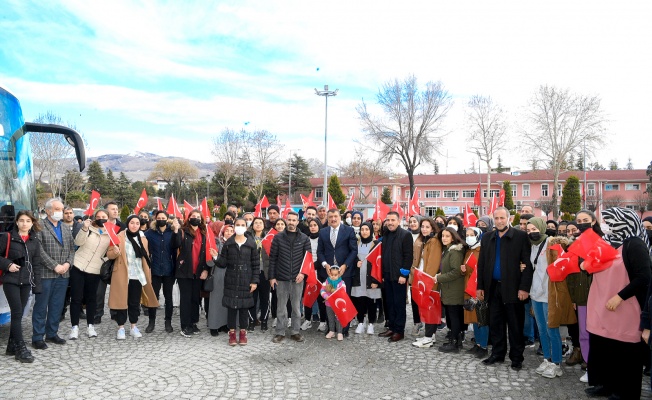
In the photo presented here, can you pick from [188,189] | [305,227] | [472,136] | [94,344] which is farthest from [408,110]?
[188,189]

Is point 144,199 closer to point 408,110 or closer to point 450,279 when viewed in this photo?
point 450,279

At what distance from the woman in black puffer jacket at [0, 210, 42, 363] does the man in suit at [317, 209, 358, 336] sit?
3967 mm

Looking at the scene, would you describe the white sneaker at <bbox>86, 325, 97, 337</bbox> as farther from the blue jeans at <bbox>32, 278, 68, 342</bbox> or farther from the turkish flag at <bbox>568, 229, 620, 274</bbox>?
the turkish flag at <bbox>568, 229, 620, 274</bbox>

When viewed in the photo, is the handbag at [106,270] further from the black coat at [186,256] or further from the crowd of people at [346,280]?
the black coat at [186,256]

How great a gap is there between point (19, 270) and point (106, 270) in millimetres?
1270

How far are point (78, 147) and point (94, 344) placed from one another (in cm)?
311

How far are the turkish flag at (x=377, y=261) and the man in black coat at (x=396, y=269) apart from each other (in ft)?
0.21

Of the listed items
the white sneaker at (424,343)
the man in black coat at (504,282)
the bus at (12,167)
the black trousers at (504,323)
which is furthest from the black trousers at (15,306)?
the black trousers at (504,323)

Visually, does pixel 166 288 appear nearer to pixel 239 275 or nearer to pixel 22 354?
pixel 239 275

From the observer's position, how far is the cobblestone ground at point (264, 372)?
5000 millimetres

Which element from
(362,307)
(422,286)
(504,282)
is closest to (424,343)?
(422,286)

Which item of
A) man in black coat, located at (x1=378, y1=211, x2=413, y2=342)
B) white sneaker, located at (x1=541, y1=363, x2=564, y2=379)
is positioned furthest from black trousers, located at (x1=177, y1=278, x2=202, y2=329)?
white sneaker, located at (x1=541, y1=363, x2=564, y2=379)

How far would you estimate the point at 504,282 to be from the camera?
19.1ft

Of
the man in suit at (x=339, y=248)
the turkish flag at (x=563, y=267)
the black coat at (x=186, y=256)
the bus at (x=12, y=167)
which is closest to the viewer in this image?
the turkish flag at (x=563, y=267)
